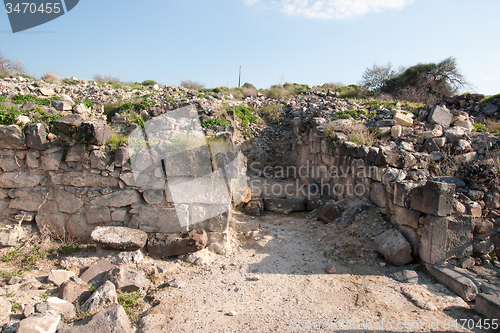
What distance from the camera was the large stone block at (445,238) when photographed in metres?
4.20

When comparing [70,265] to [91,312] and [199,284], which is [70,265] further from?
[199,284]

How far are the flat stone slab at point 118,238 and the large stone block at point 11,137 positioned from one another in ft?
5.95

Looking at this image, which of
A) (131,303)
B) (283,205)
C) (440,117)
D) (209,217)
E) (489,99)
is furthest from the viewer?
(489,99)

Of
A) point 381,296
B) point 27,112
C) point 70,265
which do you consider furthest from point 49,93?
point 381,296

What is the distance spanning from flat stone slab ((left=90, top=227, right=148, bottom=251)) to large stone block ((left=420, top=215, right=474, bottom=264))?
4.26m

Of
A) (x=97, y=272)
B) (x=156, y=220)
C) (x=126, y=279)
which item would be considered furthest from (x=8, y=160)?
(x=126, y=279)

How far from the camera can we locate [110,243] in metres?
→ 4.18

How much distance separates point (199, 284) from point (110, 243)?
1.51m

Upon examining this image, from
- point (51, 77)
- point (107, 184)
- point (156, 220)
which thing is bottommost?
point (156, 220)

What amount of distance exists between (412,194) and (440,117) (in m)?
4.40

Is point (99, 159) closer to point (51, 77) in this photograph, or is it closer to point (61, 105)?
point (61, 105)

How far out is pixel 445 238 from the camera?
424cm

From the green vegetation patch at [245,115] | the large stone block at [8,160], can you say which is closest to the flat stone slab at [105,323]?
the large stone block at [8,160]

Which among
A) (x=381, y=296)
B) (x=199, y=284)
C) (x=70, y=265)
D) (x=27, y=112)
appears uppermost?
(x=27, y=112)
